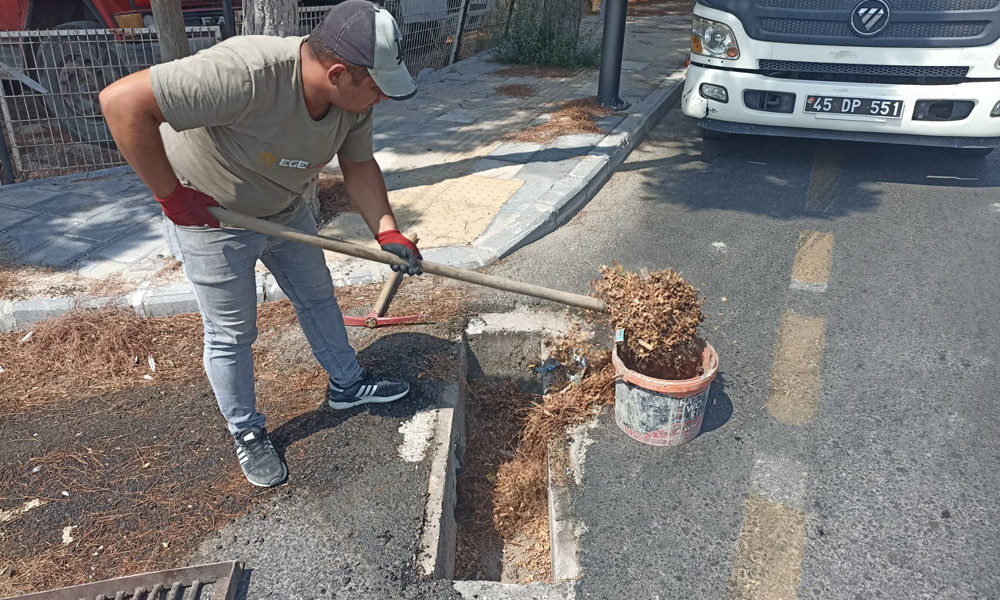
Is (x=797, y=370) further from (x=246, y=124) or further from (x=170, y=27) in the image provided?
(x=170, y=27)

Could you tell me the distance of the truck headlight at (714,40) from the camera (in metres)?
5.95

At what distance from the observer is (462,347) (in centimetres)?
380

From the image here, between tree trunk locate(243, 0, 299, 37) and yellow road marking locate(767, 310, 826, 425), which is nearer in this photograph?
yellow road marking locate(767, 310, 826, 425)

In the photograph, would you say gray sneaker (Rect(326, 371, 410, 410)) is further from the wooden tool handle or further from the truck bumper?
the truck bumper

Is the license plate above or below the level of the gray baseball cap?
below

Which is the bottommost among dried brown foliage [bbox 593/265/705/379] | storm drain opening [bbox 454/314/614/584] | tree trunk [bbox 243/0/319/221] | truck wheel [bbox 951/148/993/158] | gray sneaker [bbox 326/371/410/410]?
storm drain opening [bbox 454/314/614/584]

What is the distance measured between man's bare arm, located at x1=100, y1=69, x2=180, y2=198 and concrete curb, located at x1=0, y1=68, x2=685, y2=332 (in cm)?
206

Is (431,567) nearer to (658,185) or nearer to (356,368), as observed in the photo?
(356,368)

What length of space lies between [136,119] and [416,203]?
340cm

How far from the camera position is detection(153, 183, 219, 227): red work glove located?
2.38 m

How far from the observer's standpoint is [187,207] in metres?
2.42

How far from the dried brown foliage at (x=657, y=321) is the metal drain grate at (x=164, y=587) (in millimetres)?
1787

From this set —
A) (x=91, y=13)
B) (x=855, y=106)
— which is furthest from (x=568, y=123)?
(x=91, y=13)

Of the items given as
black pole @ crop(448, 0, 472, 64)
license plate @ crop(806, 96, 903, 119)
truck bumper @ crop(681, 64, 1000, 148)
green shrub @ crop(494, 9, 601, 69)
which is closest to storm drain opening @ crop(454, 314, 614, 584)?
truck bumper @ crop(681, 64, 1000, 148)
